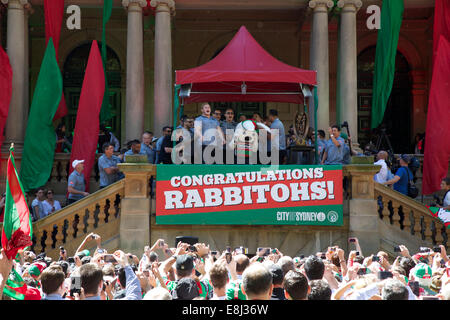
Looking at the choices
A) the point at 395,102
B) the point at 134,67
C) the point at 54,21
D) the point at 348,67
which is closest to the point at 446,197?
the point at 348,67

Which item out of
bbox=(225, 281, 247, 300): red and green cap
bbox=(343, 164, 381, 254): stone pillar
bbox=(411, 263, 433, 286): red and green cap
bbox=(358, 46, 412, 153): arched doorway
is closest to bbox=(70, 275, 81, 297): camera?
bbox=(225, 281, 247, 300): red and green cap

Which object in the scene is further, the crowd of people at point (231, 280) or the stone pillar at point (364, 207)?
the stone pillar at point (364, 207)

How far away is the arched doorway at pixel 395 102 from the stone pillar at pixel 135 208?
11388 millimetres

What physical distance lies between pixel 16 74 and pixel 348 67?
907cm

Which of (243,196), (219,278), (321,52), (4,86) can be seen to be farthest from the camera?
(321,52)

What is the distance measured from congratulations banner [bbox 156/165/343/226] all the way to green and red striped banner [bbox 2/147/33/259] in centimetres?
630

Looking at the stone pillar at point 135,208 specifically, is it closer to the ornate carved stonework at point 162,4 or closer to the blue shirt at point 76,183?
the blue shirt at point 76,183

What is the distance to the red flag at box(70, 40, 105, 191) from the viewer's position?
15883mm

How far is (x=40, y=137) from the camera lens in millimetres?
16156

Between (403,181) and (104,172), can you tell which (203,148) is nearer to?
(104,172)

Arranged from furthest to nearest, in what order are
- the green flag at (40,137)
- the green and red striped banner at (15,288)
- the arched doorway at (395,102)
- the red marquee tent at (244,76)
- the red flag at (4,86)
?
the arched doorway at (395,102) < the red flag at (4,86) < the green flag at (40,137) < the red marquee tent at (244,76) < the green and red striped banner at (15,288)

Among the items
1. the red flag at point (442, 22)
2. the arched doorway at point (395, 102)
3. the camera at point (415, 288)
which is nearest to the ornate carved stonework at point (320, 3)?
the red flag at point (442, 22)

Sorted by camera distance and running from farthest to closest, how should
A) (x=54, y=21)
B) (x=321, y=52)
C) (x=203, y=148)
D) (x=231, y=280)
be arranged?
(x=321, y=52)
(x=54, y=21)
(x=203, y=148)
(x=231, y=280)

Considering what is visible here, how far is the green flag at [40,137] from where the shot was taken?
1609cm
